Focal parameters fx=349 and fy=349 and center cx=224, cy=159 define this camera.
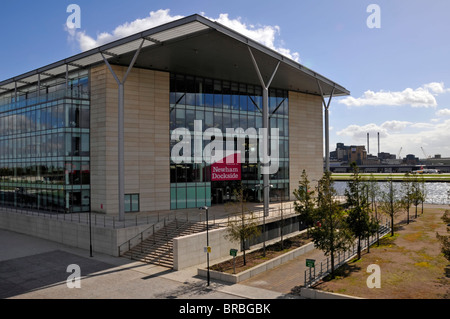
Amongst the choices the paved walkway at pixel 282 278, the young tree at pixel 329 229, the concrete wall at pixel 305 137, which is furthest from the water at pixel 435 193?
the paved walkway at pixel 282 278

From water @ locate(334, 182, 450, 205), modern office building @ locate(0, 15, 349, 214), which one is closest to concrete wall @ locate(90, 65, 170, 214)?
modern office building @ locate(0, 15, 349, 214)

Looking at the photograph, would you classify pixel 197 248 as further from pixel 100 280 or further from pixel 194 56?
pixel 194 56

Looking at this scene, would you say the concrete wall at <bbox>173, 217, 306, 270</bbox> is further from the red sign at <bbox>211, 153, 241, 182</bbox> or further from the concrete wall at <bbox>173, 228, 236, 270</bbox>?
the red sign at <bbox>211, 153, 241, 182</bbox>

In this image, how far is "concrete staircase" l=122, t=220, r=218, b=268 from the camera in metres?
27.0

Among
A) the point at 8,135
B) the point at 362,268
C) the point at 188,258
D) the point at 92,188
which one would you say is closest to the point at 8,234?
the point at 92,188

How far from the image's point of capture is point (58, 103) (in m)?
37.2

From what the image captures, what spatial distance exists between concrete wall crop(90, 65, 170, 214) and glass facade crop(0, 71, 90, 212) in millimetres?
1191

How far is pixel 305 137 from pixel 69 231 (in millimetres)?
35179

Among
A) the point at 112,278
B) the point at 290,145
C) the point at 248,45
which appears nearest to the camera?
the point at 112,278

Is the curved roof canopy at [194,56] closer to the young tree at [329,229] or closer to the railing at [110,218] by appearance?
the railing at [110,218]

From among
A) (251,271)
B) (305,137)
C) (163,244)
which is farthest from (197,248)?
(305,137)

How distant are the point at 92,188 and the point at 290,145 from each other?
27.7m

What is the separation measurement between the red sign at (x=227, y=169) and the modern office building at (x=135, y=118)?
0.50 meters
